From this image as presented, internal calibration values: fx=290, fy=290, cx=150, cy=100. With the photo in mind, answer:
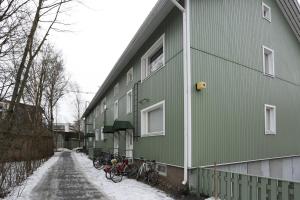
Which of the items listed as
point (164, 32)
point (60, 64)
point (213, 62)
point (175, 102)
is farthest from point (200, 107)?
point (60, 64)

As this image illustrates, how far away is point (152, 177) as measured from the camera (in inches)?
380

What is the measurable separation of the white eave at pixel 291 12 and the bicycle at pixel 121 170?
936 cm

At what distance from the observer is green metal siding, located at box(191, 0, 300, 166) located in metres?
8.45

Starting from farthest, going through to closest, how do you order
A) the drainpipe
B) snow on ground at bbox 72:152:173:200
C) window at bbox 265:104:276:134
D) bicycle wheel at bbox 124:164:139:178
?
window at bbox 265:104:276:134 → bicycle wheel at bbox 124:164:139:178 → the drainpipe → snow on ground at bbox 72:152:173:200

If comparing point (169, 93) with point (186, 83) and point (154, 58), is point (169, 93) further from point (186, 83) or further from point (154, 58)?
point (154, 58)

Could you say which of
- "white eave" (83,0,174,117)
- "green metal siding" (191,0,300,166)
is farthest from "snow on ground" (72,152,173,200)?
"white eave" (83,0,174,117)

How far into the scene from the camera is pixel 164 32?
992 cm

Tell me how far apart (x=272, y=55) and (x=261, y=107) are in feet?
8.32

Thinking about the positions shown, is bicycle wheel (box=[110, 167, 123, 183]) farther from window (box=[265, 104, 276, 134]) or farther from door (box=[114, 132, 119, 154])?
window (box=[265, 104, 276, 134])

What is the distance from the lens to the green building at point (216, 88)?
8.30 meters

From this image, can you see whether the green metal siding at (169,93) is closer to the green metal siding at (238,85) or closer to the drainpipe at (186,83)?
the drainpipe at (186,83)

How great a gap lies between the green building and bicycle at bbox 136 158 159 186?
10.4 inches

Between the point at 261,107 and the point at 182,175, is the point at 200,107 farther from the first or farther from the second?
the point at 261,107

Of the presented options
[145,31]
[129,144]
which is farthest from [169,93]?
[129,144]
